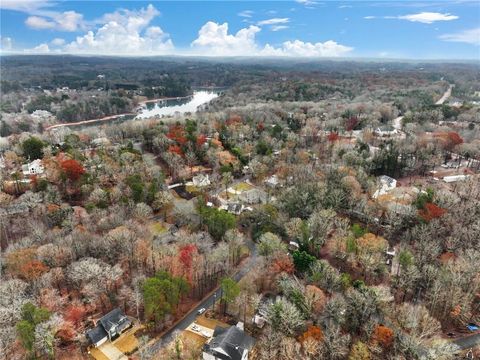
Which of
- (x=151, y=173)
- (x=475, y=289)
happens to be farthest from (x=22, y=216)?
(x=475, y=289)

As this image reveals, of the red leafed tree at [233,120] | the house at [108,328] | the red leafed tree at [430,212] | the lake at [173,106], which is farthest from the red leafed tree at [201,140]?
the lake at [173,106]

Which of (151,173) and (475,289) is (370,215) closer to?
(475,289)

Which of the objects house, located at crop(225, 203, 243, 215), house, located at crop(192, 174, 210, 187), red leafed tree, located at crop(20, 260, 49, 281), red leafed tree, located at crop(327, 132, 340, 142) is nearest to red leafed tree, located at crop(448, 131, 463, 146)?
red leafed tree, located at crop(327, 132, 340, 142)

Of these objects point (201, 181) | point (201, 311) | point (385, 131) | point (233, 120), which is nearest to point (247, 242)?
point (201, 311)

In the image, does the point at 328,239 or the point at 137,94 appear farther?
the point at 137,94

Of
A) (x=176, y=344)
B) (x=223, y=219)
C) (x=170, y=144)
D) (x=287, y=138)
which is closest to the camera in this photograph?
(x=176, y=344)

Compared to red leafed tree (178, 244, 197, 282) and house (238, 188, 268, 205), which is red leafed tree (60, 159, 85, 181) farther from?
red leafed tree (178, 244, 197, 282)

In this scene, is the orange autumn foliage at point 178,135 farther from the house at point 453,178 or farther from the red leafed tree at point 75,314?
the house at point 453,178
